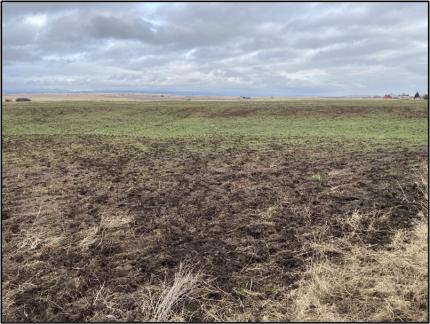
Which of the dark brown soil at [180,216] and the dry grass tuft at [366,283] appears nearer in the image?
the dry grass tuft at [366,283]

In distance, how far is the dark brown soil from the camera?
23.1ft

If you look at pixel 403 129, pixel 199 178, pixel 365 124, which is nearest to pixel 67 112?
pixel 365 124

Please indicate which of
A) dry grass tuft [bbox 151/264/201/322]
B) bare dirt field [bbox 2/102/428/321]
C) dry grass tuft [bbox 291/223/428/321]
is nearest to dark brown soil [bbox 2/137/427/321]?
bare dirt field [bbox 2/102/428/321]

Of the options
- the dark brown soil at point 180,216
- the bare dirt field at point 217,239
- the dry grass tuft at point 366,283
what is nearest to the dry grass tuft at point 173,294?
the bare dirt field at point 217,239

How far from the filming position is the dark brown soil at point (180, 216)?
7.05 metres

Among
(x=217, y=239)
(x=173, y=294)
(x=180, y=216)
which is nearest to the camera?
(x=173, y=294)

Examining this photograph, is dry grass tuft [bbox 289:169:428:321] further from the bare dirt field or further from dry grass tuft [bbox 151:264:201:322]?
dry grass tuft [bbox 151:264:201:322]

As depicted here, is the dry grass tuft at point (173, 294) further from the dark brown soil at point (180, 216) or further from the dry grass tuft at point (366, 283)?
the dry grass tuft at point (366, 283)

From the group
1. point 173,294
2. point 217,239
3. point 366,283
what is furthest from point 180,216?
point 366,283

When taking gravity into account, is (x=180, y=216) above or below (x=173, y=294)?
above

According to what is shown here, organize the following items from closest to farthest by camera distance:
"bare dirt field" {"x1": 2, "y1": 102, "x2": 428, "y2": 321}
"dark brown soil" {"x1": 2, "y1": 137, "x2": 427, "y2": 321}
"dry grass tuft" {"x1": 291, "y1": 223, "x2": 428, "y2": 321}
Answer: "dry grass tuft" {"x1": 291, "y1": 223, "x2": 428, "y2": 321}
"bare dirt field" {"x1": 2, "y1": 102, "x2": 428, "y2": 321}
"dark brown soil" {"x1": 2, "y1": 137, "x2": 427, "y2": 321}

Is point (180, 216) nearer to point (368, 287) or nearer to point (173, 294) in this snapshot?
point (173, 294)

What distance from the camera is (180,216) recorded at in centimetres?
1013

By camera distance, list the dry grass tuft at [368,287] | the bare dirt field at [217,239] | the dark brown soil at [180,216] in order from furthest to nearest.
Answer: the dark brown soil at [180,216] → the bare dirt field at [217,239] → the dry grass tuft at [368,287]
